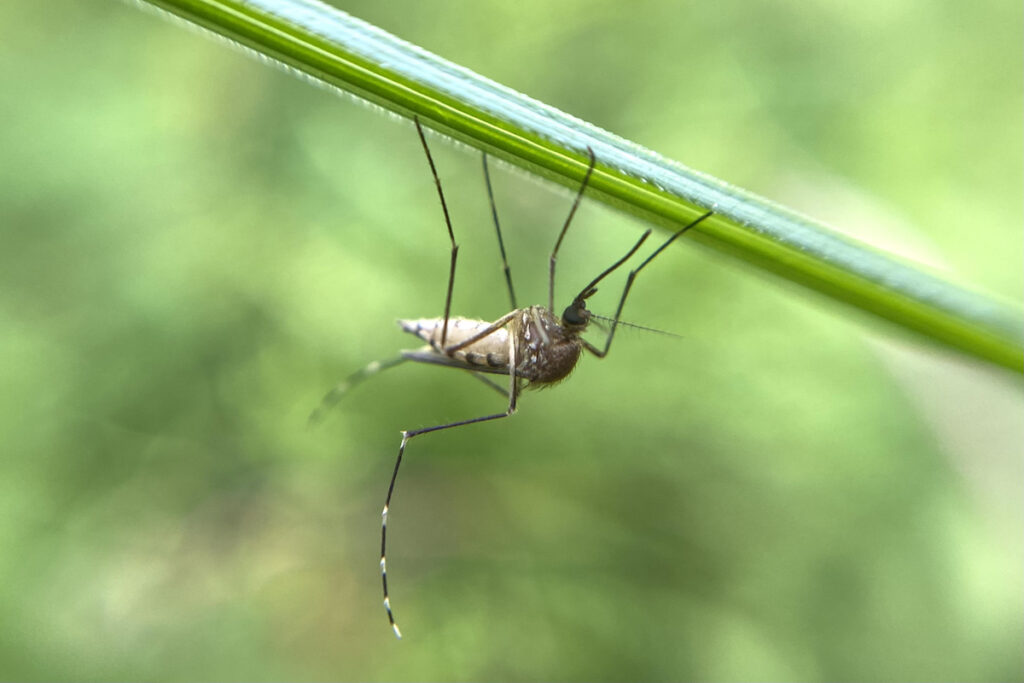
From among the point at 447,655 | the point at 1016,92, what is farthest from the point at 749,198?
the point at 1016,92

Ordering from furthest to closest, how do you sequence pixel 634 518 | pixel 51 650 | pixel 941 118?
pixel 941 118
pixel 634 518
pixel 51 650

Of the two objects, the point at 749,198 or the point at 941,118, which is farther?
the point at 941,118

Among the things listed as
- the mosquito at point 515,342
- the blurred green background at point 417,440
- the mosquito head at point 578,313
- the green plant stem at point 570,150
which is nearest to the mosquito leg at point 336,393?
the blurred green background at point 417,440

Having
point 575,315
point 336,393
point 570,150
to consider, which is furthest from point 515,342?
point 336,393

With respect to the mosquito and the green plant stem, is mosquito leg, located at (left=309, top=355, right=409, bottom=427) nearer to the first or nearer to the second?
the mosquito

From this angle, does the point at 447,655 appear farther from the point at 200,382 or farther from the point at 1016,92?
the point at 1016,92

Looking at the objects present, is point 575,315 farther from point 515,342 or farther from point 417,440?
point 417,440

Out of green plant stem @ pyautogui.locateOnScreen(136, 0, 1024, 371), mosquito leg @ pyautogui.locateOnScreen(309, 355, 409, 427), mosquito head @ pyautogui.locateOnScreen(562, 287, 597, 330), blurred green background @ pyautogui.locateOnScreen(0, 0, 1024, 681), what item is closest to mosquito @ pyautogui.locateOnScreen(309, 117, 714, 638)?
mosquito head @ pyautogui.locateOnScreen(562, 287, 597, 330)

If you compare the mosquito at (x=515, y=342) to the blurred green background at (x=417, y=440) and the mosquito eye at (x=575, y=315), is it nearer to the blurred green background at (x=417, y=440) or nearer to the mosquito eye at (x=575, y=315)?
the mosquito eye at (x=575, y=315)
